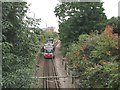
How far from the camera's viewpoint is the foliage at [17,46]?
10.1 metres

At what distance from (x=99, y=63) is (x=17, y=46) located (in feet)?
22.7

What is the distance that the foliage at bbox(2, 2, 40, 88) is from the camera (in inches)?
396

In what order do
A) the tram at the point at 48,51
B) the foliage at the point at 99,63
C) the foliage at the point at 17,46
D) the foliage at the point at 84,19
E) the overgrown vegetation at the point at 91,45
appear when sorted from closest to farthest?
the foliage at the point at 17,46 < the foliage at the point at 99,63 < the overgrown vegetation at the point at 91,45 < the foliage at the point at 84,19 < the tram at the point at 48,51

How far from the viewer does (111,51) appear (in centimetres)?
1788

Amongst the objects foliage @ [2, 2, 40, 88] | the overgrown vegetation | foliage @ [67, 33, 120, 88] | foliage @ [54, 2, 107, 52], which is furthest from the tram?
foliage @ [2, 2, 40, 88]

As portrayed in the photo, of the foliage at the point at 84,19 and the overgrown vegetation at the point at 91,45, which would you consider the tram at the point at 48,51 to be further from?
the foliage at the point at 84,19

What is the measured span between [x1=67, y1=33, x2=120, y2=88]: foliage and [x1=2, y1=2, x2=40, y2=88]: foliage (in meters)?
3.57

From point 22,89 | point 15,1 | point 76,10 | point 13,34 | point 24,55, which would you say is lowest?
point 22,89

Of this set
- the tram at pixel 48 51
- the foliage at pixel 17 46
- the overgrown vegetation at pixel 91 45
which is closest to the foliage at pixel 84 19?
the overgrown vegetation at pixel 91 45

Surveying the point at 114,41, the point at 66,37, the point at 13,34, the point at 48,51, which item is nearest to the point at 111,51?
the point at 114,41

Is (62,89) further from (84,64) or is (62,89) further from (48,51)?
(48,51)

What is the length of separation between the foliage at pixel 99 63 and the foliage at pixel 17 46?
3573 millimetres

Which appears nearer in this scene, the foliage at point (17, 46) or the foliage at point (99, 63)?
the foliage at point (17, 46)

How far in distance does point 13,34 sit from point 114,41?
26.3 ft
